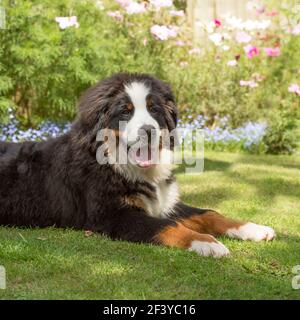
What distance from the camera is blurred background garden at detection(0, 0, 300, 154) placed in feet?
26.2

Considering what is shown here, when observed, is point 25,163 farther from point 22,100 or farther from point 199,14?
point 199,14

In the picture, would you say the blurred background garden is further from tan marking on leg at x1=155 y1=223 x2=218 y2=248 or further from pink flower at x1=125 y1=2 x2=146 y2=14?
tan marking on leg at x1=155 y1=223 x2=218 y2=248

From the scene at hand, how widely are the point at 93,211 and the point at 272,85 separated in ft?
21.0

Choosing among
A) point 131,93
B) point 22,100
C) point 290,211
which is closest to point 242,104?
point 22,100

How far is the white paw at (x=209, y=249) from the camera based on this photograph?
3.76 metres

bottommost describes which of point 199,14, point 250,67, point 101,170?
point 101,170

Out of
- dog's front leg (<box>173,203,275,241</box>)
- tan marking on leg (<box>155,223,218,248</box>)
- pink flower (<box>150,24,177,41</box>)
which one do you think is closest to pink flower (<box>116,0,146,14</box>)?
pink flower (<box>150,24,177,41</box>)

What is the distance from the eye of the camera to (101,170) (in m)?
4.29

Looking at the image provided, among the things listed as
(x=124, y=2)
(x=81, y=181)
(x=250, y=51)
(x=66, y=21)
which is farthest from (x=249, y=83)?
(x=81, y=181)

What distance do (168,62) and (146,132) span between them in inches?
221

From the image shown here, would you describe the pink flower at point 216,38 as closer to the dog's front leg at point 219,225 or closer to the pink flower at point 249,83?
the pink flower at point 249,83

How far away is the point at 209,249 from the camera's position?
12.4ft

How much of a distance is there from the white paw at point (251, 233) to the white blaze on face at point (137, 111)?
0.89m
